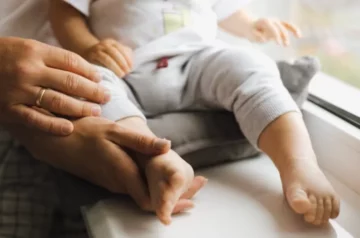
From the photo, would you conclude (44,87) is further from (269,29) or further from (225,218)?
(269,29)

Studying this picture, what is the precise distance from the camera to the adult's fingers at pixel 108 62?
0.80 meters

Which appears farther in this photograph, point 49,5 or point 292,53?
point 292,53

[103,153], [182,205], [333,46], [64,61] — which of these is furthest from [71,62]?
[333,46]

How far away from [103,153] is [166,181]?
0.10m

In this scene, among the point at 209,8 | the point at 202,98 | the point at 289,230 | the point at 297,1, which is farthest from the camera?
the point at 297,1

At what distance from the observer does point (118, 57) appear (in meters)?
0.80

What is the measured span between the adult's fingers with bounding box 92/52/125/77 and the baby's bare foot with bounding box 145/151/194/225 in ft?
0.61

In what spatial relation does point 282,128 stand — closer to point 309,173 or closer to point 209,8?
point 309,173

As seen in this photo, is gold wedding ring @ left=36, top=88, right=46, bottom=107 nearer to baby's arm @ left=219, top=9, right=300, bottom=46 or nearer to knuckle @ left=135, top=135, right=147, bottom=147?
knuckle @ left=135, top=135, right=147, bottom=147

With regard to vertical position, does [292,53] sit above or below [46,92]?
below

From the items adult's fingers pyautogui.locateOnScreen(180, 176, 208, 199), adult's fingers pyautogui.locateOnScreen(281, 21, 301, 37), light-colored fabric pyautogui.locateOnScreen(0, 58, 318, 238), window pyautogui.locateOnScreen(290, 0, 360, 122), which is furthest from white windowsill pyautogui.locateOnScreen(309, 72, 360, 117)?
adult's fingers pyautogui.locateOnScreen(180, 176, 208, 199)

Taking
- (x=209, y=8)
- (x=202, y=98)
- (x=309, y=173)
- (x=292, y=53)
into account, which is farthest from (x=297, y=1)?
(x=309, y=173)

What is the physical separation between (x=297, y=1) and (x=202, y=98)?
471 mm

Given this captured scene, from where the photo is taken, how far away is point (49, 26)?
0.99 metres
